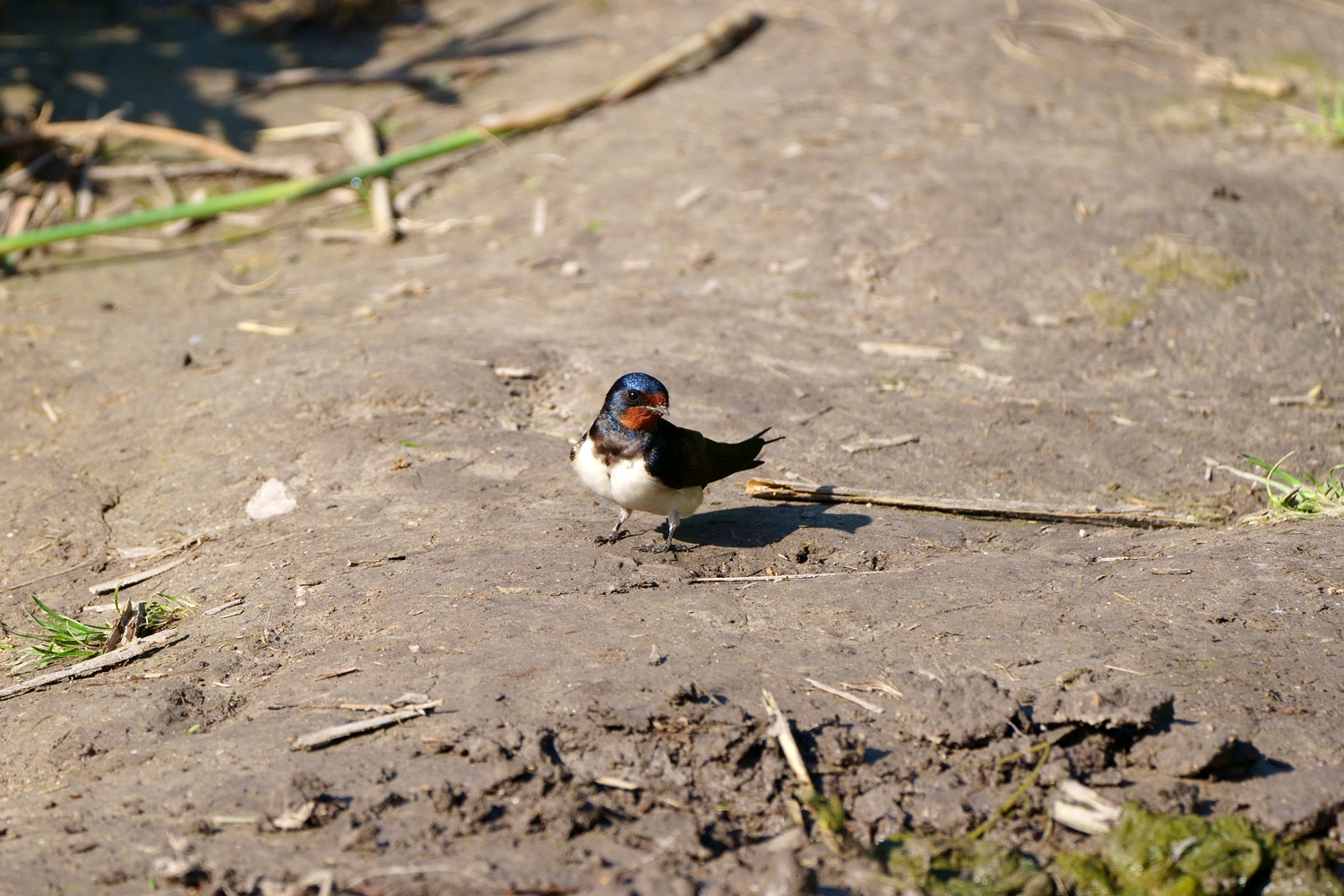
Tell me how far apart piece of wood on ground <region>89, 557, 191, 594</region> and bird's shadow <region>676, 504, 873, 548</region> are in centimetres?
230

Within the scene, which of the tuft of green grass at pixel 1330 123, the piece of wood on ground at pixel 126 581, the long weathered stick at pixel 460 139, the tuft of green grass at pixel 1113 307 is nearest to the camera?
the piece of wood on ground at pixel 126 581


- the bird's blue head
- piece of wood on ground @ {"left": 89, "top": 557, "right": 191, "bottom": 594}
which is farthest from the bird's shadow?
piece of wood on ground @ {"left": 89, "top": 557, "right": 191, "bottom": 594}

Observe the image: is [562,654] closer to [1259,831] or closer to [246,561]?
[246,561]

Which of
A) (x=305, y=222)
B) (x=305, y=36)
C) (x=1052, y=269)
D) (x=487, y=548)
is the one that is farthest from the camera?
(x=305, y=36)

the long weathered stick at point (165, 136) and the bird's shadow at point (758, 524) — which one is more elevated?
the long weathered stick at point (165, 136)

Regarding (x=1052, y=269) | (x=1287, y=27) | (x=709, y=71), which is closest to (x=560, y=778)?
(x=1052, y=269)

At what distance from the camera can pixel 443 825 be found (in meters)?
3.08

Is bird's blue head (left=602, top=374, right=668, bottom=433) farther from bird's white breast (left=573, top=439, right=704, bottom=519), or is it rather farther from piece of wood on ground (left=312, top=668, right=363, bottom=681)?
piece of wood on ground (left=312, top=668, right=363, bottom=681)

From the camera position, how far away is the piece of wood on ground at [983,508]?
5.40 metres

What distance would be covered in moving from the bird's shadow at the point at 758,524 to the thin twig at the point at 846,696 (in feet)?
4.46

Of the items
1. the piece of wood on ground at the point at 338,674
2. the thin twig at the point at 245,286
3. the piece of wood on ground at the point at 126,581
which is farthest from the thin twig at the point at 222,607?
the thin twig at the point at 245,286

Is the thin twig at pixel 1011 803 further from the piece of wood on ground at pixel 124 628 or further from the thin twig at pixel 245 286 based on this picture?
the thin twig at pixel 245 286

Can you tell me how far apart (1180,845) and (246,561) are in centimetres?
377

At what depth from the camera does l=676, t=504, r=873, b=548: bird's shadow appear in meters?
5.15
